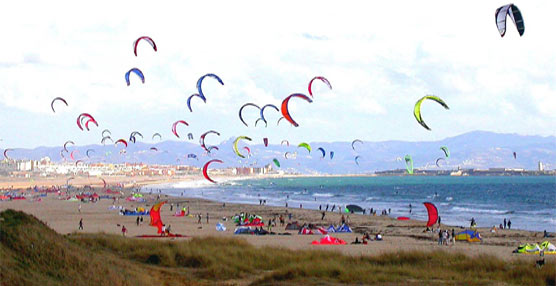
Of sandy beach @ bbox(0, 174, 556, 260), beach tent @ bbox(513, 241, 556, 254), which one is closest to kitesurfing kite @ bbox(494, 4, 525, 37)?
sandy beach @ bbox(0, 174, 556, 260)

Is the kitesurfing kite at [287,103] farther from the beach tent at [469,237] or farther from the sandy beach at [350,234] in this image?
the beach tent at [469,237]

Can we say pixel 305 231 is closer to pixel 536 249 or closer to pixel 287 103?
pixel 287 103

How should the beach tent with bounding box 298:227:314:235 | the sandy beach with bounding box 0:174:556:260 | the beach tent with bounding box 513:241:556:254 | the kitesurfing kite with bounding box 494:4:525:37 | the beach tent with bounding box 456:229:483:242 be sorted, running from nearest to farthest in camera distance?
the kitesurfing kite with bounding box 494:4:525:37, the beach tent with bounding box 513:241:556:254, the sandy beach with bounding box 0:174:556:260, the beach tent with bounding box 456:229:483:242, the beach tent with bounding box 298:227:314:235

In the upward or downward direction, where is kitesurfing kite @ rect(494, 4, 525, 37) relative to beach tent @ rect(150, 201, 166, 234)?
upward

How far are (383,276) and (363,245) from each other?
1203 centimetres

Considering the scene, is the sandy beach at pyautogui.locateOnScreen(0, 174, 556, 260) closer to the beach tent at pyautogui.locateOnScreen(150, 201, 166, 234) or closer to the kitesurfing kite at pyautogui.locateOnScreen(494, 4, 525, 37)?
the beach tent at pyautogui.locateOnScreen(150, 201, 166, 234)

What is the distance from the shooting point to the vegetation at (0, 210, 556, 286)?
9641 millimetres

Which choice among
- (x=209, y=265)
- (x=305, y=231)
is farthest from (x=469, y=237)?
(x=209, y=265)

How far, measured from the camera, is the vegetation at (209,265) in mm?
9641

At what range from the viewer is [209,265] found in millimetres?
13984

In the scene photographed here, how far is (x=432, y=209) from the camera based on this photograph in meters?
26.8

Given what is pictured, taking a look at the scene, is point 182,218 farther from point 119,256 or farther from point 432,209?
point 119,256

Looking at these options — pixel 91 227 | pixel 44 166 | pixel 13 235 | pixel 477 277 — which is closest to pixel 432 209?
pixel 477 277

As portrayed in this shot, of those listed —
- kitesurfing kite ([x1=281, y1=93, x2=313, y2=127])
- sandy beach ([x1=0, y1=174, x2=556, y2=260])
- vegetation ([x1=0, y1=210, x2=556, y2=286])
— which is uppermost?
kitesurfing kite ([x1=281, y1=93, x2=313, y2=127])
